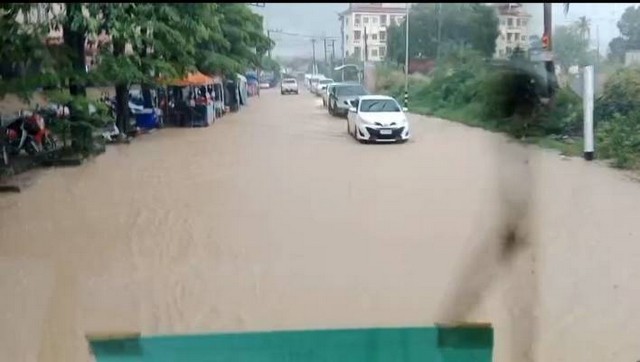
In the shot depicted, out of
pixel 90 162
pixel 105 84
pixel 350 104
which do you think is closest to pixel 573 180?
pixel 350 104

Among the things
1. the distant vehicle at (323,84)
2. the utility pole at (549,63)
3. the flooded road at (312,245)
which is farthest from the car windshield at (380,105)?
the utility pole at (549,63)

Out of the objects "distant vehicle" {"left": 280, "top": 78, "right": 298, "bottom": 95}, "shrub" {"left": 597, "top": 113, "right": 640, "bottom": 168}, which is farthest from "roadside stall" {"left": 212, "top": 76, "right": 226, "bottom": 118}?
"distant vehicle" {"left": 280, "top": 78, "right": 298, "bottom": 95}

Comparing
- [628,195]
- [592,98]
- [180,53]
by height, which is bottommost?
[628,195]

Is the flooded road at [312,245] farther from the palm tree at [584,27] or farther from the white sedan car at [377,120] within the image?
the palm tree at [584,27]

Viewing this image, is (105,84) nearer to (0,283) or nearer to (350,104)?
(350,104)

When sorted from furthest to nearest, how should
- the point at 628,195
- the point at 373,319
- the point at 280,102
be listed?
the point at 280,102 < the point at 628,195 < the point at 373,319

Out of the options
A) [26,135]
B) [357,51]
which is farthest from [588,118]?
[26,135]

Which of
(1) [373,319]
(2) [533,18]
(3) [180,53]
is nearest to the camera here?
(2) [533,18]
